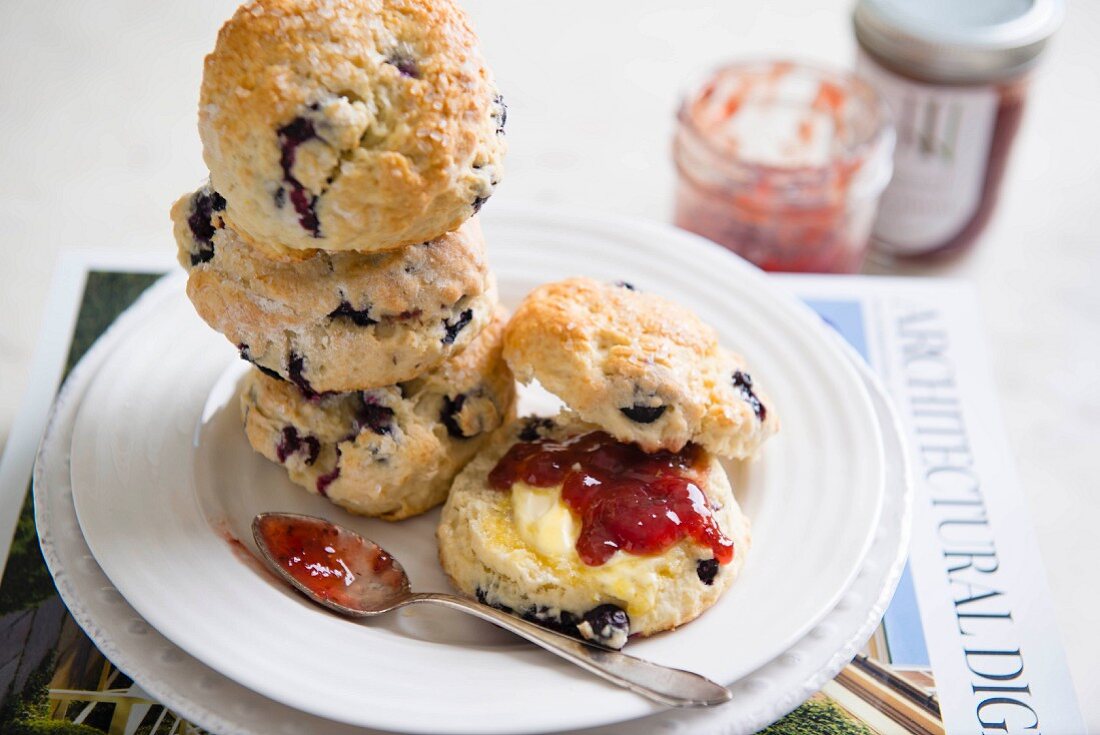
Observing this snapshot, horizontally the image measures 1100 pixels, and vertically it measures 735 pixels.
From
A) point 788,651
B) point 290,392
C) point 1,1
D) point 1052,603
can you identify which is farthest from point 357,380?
point 1,1

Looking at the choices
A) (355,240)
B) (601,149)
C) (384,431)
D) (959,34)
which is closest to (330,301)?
(355,240)

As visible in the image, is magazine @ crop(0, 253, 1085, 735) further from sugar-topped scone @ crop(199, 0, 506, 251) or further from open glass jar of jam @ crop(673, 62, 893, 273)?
sugar-topped scone @ crop(199, 0, 506, 251)

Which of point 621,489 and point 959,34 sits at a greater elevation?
point 959,34

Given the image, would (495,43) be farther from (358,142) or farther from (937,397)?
(358,142)

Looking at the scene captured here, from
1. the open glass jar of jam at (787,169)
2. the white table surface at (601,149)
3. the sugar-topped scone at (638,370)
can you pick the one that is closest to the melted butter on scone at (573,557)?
the sugar-topped scone at (638,370)

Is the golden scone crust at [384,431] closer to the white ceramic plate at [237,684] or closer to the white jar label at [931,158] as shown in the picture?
the white ceramic plate at [237,684]

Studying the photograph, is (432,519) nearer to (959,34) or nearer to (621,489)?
(621,489)
